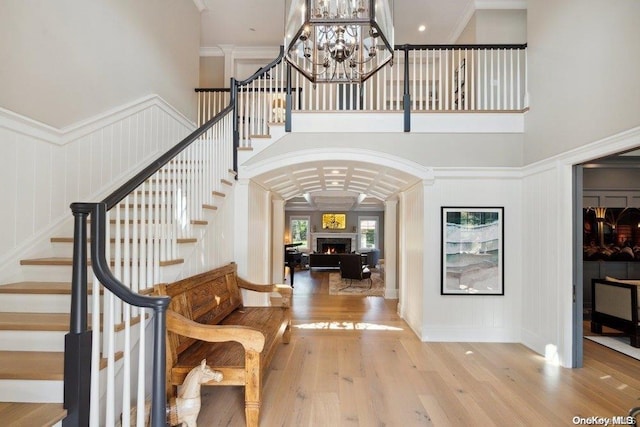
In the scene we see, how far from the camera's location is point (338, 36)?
2467mm

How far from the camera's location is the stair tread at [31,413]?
152 centimetres

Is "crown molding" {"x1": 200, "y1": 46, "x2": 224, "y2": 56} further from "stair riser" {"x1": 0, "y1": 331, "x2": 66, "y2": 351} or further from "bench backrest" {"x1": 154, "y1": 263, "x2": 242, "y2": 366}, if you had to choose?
"stair riser" {"x1": 0, "y1": 331, "x2": 66, "y2": 351}

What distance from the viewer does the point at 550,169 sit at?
3.67 metres


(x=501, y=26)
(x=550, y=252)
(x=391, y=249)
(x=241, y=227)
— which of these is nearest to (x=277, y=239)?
(x=391, y=249)

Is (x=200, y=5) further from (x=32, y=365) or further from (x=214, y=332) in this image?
(x=32, y=365)

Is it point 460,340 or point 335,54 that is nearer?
point 335,54

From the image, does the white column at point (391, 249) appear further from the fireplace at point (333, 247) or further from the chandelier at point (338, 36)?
the fireplace at point (333, 247)

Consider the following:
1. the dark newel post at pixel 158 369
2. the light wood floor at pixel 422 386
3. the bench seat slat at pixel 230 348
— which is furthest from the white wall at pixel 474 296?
the dark newel post at pixel 158 369

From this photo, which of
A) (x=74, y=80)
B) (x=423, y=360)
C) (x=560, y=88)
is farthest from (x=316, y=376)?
(x=560, y=88)

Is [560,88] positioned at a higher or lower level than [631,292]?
higher

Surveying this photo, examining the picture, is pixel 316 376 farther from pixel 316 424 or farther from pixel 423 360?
pixel 423 360

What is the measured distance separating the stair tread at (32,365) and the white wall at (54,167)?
34.0 inches

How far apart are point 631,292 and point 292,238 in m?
12.0

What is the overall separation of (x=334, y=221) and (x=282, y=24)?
952 centimetres
